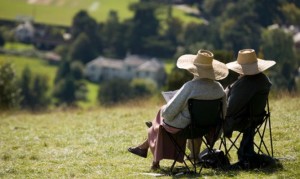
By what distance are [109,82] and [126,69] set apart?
123ft

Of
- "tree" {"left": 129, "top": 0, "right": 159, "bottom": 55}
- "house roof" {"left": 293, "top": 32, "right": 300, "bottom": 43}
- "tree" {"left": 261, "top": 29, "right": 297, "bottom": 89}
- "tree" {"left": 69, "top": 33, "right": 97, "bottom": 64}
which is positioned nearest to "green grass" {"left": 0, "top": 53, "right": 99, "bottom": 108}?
"tree" {"left": 69, "top": 33, "right": 97, "bottom": 64}

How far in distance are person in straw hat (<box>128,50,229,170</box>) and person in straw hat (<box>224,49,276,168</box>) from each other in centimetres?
30

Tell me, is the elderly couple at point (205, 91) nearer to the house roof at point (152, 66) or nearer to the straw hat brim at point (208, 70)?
the straw hat brim at point (208, 70)

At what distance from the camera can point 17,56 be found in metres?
131

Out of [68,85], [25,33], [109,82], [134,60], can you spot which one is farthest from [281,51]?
[25,33]

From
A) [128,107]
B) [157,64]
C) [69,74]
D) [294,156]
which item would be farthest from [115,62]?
[294,156]

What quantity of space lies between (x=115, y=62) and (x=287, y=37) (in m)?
64.2

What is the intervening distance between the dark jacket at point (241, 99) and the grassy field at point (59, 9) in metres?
141

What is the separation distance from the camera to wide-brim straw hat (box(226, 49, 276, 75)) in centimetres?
993

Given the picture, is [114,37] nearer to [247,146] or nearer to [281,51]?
[281,51]

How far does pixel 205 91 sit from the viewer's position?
31.4 ft

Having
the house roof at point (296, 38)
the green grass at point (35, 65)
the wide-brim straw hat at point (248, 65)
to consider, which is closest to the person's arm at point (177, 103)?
the wide-brim straw hat at point (248, 65)

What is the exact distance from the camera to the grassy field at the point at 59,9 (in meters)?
153

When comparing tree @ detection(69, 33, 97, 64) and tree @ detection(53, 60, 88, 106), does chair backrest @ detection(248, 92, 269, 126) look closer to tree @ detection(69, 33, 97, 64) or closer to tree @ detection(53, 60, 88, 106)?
tree @ detection(53, 60, 88, 106)
